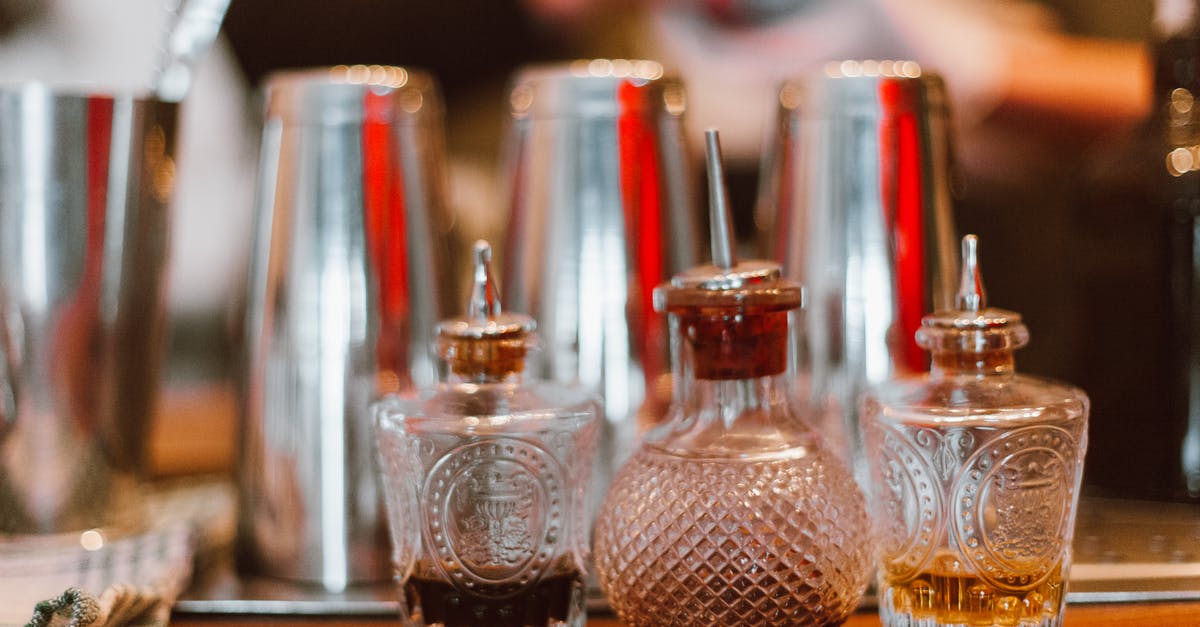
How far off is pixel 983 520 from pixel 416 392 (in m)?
0.25

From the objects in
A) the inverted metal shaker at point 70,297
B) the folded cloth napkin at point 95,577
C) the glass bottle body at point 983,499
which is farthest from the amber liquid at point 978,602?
the inverted metal shaker at point 70,297

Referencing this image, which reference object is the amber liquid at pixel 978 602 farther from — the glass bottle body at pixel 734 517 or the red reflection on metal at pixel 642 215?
the red reflection on metal at pixel 642 215

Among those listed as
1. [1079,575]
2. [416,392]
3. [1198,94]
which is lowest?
[1079,575]

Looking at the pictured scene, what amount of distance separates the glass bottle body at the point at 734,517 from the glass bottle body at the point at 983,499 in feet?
0.09

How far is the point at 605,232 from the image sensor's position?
0.66m

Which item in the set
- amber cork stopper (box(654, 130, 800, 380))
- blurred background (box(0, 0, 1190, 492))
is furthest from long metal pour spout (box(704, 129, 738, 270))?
blurred background (box(0, 0, 1190, 492))

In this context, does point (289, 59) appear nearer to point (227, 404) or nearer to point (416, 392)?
point (227, 404)

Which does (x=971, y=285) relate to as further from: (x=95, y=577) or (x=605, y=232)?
(x=95, y=577)

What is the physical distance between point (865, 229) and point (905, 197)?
0.03m

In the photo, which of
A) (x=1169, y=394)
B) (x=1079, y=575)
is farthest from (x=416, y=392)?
(x=1169, y=394)

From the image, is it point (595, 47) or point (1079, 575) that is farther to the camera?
point (595, 47)

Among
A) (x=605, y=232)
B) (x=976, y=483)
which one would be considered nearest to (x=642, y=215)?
(x=605, y=232)

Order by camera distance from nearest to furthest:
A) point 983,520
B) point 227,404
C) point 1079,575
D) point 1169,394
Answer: point 983,520 < point 1079,575 < point 1169,394 < point 227,404

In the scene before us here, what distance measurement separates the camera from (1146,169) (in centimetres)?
74
